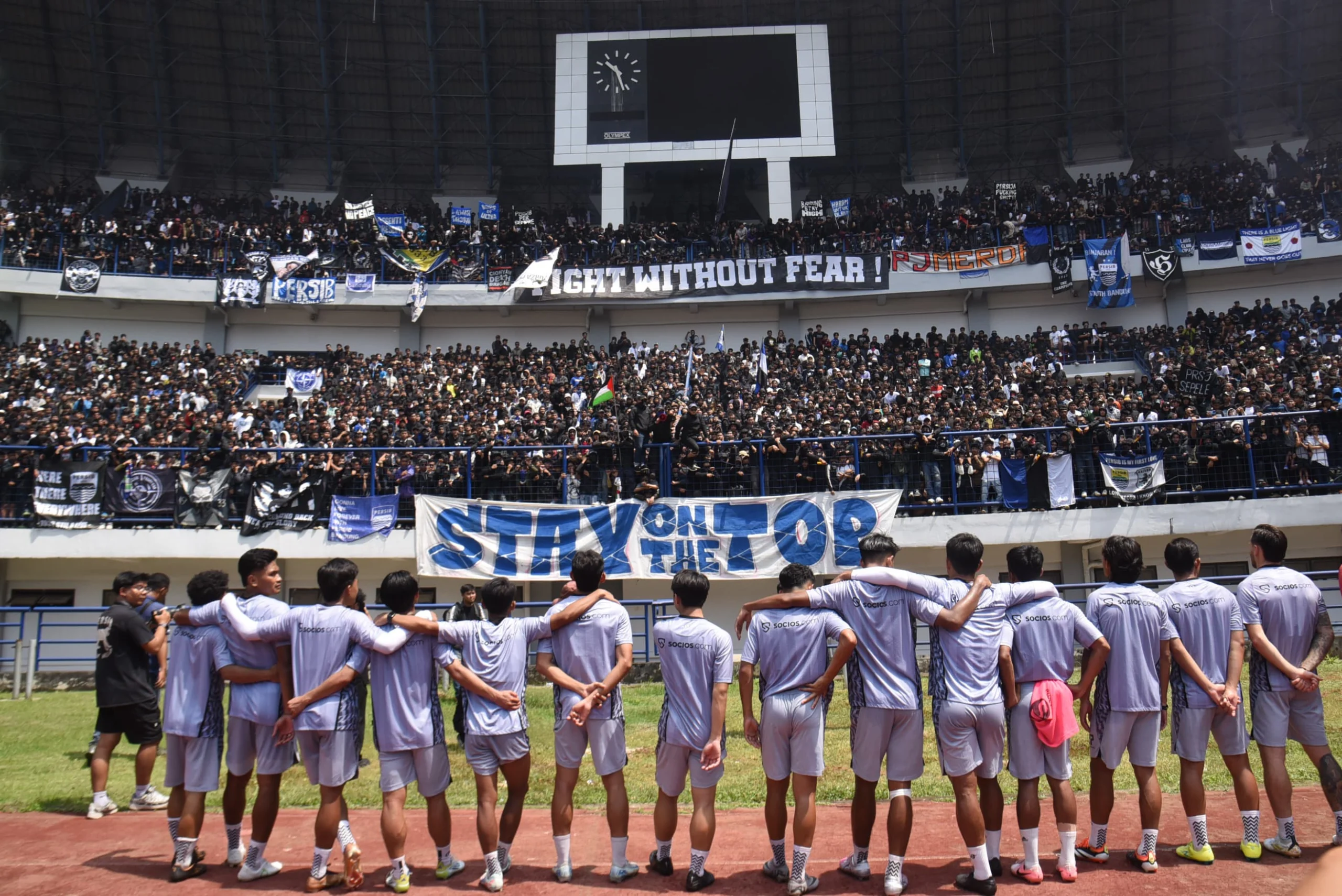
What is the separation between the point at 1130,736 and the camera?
634 cm

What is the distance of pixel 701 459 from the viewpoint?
17891mm

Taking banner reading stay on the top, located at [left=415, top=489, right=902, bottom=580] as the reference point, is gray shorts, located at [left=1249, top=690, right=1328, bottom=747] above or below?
below

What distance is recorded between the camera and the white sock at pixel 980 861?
18.9 ft

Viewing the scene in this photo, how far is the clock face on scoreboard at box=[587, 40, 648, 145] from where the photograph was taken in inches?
1296

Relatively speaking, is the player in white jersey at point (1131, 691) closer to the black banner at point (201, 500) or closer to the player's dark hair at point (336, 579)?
the player's dark hair at point (336, 579)

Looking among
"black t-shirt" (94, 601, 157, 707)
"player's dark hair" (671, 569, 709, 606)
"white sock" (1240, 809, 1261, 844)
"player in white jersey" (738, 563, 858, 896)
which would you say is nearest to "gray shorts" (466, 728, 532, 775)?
"player's dark hair" (671, 569, 709, 606)

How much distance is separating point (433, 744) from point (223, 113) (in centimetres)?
3644

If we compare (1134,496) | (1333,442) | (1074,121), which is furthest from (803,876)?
(1074,121)

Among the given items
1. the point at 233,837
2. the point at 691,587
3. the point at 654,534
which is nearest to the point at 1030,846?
the point at 691,587

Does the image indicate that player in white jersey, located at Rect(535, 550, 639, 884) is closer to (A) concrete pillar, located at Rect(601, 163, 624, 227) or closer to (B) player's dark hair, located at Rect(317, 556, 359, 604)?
(B) player's dark hair, located at Rect(317, 556, 359, 604)

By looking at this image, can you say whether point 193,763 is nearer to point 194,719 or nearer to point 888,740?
point 194,719

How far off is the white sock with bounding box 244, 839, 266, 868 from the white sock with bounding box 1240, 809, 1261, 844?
6248 millimetres

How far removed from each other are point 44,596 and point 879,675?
21338mm

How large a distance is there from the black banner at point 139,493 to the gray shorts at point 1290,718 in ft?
58.9
